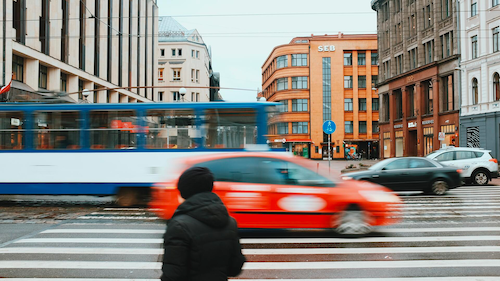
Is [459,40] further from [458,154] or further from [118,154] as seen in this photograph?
[118,154]

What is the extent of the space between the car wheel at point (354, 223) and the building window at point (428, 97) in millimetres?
42495

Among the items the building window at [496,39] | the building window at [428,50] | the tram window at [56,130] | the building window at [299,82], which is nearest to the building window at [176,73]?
the building window at [299,82]

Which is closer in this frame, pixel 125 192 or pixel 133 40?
pixel 125 192

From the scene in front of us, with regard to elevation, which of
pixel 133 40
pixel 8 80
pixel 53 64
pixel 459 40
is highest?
pixel 133 40

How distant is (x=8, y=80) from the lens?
90.2ft

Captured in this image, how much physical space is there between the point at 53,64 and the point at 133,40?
2249 cm

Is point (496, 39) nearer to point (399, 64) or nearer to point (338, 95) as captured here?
point (399, 64)

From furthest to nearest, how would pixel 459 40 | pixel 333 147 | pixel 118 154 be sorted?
pixel 333 147 < pixel 459 40 < pixel 118 154

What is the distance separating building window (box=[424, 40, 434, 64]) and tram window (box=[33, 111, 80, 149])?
42.6 meters

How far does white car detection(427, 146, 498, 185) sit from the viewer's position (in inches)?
780

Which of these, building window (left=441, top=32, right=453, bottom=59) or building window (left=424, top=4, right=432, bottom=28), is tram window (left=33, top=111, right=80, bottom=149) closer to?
A: building window (left=441, top=32, right=453, bottom=59)

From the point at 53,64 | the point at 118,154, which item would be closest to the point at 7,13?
the point at 53,64

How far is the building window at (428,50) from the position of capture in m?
47.3

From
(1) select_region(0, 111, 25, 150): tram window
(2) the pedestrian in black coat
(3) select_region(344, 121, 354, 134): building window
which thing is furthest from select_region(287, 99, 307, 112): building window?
(2) the pedestrian in black coat
